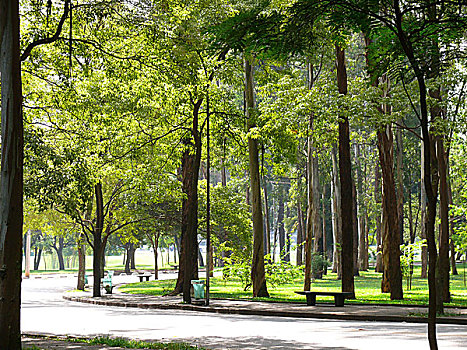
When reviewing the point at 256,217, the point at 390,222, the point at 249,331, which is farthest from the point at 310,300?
the point at 249,331

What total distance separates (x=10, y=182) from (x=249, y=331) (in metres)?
7.04

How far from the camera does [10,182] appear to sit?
33.1 ft

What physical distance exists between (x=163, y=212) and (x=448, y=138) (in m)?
24.1

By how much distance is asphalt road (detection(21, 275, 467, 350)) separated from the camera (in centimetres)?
1218

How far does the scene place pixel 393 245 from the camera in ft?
83.0

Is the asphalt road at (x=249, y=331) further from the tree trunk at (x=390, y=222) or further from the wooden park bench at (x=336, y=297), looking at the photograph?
the tree trunk at (x=390, y=222)

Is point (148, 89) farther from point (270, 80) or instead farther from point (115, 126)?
point (270, 80)

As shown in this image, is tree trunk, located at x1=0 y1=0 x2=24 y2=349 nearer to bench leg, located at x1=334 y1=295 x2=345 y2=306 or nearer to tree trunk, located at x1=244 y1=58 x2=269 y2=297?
bench leg, located at x1=334 y1=295 x2=345 y2=306

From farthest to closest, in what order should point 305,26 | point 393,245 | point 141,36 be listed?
1. point 393,245
2. point 141,36
3. point 305,26

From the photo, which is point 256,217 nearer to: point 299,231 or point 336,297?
point 336,297

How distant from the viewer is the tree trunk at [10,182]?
995cm

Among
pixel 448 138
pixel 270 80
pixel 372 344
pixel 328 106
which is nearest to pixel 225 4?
pixel 270 80

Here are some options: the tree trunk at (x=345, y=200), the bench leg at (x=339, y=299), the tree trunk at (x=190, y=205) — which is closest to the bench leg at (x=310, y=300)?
the bench leg at (x=339, y=299)

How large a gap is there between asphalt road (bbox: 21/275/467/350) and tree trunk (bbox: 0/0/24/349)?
12.2ft
